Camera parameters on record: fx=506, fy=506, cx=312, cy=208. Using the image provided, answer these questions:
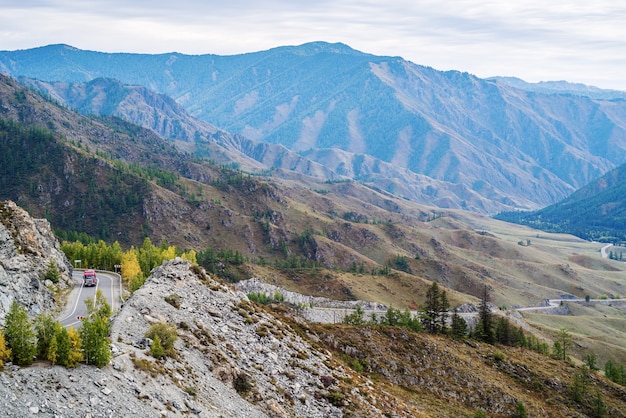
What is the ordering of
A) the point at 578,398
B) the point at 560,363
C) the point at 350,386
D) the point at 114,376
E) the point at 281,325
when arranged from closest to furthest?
the point at 114,376 → the point at 350,386 → the point at 281,325 → the point at 578,398 → the point at 560,363

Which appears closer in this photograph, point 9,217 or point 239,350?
point 239,350

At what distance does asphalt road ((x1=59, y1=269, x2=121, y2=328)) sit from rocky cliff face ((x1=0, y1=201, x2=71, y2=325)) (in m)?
2.41

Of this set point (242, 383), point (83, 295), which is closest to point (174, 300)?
point (242, 383)

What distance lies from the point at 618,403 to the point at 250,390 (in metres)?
91.6

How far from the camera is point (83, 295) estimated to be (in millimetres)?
82625

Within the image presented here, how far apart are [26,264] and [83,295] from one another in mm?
9884

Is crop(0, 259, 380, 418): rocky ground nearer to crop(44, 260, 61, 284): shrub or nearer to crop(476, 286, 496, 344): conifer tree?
crop(44, 260, 61, 284): shrub

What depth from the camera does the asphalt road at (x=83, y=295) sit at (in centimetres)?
6675

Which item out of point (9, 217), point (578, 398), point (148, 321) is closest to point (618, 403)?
point (578, 398)

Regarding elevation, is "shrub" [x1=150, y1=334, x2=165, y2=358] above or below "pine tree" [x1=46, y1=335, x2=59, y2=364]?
below

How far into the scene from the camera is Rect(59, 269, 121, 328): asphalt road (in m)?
66.8

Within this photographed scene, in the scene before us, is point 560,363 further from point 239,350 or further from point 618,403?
point 239,350

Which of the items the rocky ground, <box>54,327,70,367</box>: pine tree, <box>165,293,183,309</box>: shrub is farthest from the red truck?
<box>54,327,70,367</box>: pine tree

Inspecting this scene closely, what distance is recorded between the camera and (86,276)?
90000 millimetres
